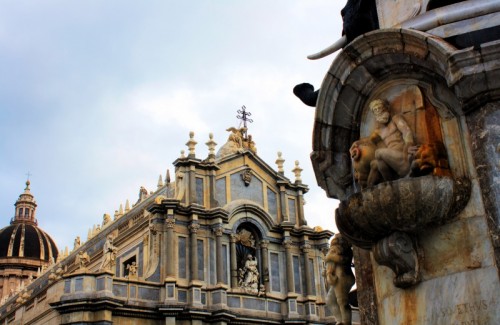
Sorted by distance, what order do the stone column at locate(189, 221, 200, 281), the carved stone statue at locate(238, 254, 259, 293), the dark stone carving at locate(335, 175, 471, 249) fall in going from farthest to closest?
the carved stone statue at locate(238, 254, 259, 293)
the stone column at locate(189, 221, 200, 281)
the dark stone carving at locate(335, 175, 471, 249)

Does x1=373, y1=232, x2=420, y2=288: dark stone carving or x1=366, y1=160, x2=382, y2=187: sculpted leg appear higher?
x1=366, y1=160, x2=382, y2=187: sculpted leg

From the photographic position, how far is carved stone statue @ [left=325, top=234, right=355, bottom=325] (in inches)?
325

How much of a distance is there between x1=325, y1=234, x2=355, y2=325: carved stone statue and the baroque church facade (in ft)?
60.8

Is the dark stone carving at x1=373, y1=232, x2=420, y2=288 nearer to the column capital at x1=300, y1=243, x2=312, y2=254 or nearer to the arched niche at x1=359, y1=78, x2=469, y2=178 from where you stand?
the arched niche at x1=359, y1=78, x2=469, y2=178

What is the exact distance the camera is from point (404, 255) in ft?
21.7

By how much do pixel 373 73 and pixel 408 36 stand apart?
0.78 metres

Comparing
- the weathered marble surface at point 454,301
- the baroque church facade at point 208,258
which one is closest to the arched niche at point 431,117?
the weathered marble surface at point 454,301

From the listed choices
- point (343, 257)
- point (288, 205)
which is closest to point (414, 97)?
point (343, 257)

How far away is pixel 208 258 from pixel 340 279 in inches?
851

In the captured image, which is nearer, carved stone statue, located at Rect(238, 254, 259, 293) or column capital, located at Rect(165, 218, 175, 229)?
column capital, located at Rect(165, 218, 175, 229)

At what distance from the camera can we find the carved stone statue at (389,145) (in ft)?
22.3

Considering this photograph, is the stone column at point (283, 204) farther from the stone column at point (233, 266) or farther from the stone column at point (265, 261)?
the stone column at point (233, 266)

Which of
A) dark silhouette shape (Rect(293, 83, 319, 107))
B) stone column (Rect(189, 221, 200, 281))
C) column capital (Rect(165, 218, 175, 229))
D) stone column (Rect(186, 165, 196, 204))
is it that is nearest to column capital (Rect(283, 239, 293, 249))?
stone column (Rect(189, 221, 200, 281))

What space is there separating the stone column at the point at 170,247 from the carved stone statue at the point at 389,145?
2186cm
